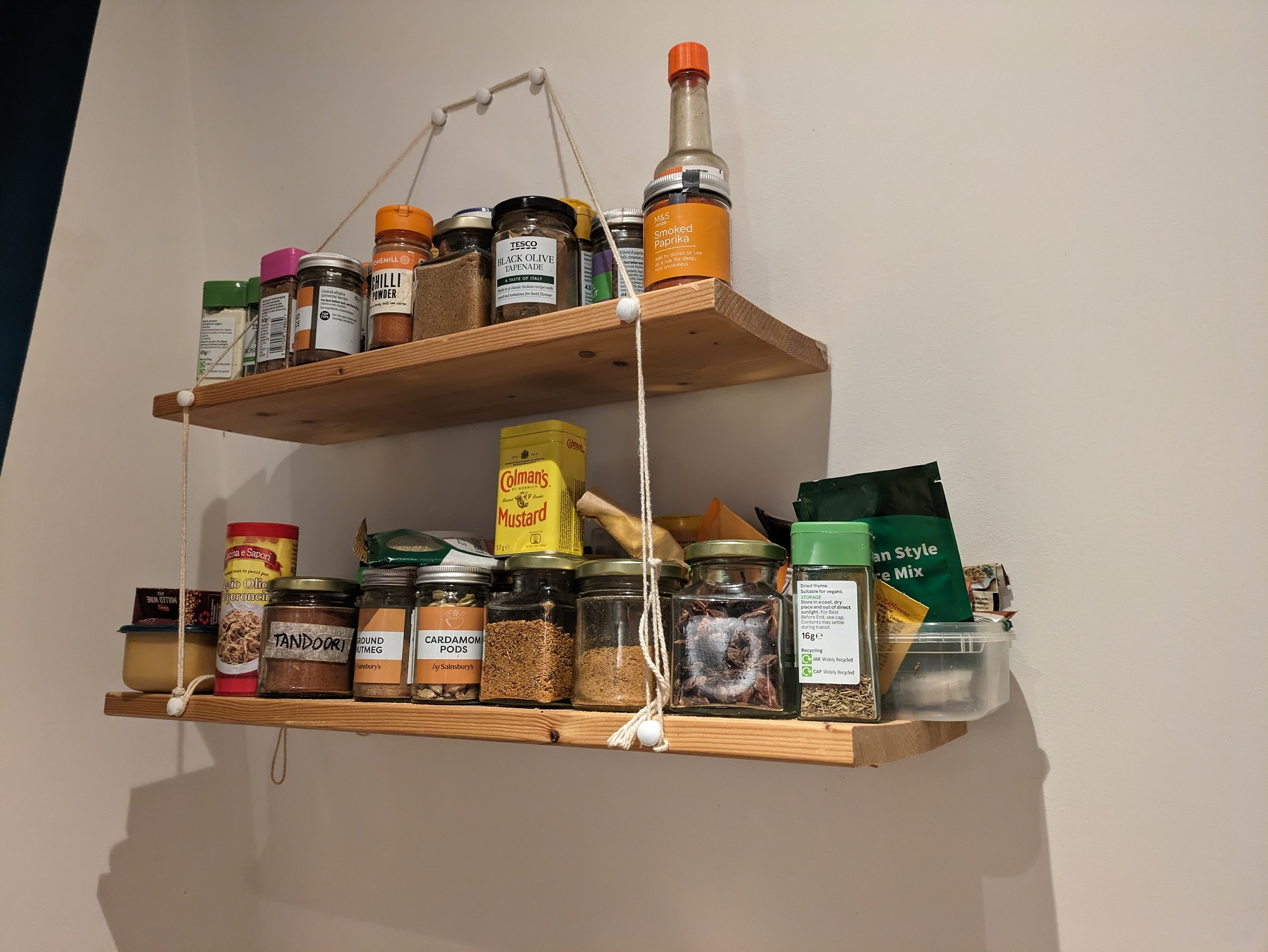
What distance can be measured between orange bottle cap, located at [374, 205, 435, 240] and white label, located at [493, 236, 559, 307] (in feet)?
0.64

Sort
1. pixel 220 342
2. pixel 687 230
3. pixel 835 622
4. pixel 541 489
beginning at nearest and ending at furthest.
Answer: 1. pixel 835 622
2. pixel 687 230
3. pixel 541 489
4. pixel 220 342

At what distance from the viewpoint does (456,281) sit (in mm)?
956

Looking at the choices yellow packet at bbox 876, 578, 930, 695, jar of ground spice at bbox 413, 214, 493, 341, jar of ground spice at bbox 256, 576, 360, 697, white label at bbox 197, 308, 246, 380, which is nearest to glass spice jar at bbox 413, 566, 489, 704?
jar of ground spice at bbox 256, 576, 360, 697

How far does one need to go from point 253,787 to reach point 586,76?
1.14m

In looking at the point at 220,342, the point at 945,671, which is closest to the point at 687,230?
the point at 945,671

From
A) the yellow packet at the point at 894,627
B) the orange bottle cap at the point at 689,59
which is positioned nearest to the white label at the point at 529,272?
the orange bottle cap at the point at 689,59

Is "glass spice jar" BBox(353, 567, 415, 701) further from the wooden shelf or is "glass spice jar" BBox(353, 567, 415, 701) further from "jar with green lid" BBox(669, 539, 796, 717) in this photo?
"jar with green lid" BBox(669, 539, 796, 717)

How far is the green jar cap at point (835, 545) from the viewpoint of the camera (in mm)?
698

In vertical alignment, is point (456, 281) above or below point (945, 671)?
above

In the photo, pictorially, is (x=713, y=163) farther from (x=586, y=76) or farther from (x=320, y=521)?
(x=320, y=521)

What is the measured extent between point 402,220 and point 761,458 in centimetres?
49

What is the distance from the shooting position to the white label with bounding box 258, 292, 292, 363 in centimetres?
108

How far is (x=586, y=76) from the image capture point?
1.16 meters

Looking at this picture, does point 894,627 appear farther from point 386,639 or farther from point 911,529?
point 386,639
